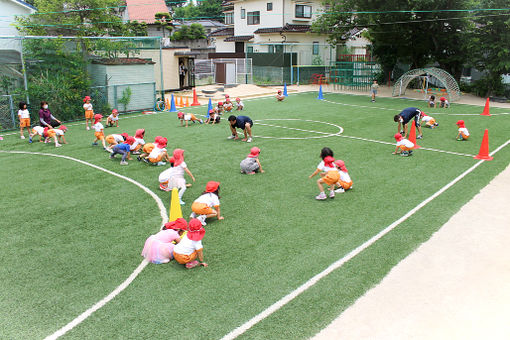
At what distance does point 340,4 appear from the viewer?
34.2 meters

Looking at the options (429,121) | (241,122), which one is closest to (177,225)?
(241,122)

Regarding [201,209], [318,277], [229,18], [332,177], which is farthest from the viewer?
[229,18]

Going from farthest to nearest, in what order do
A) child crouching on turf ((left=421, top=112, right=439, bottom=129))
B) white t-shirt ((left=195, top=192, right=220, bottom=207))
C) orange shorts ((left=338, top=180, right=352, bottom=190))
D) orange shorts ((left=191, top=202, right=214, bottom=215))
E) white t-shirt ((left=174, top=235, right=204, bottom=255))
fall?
child crouching on turf ((left=421, top=112, right=439, bottom=129)), orange shorts ((left=338, top=180, right=352, bottom=190)), white t-shirt ((left=195, top=192, right=220, bottom=207)), orange shorts ((left=191, top=202, right=214, bottom=215)), white t-shirt ((left=174, top=235, right=204, bottom=255))

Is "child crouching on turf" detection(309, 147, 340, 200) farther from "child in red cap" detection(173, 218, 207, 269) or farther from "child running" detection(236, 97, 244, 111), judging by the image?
"child running" detection(236, 97, 244, 111)

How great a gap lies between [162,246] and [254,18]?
1738 inches

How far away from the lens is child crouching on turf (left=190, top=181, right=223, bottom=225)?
350 inches

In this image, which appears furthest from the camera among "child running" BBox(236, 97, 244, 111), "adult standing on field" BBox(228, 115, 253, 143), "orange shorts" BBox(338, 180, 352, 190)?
"child running" BBox(236, 97, 244, 111)

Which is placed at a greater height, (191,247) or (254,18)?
(254,18)

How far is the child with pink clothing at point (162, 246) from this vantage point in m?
7.52

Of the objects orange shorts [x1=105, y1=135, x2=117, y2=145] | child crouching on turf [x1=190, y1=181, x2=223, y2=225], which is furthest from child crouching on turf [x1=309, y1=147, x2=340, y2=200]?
orange shorts [x1=105, y1=135, x2=117, y2=145]

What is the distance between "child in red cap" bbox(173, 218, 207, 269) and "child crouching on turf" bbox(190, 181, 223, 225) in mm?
1510

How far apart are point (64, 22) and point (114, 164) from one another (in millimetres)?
21045

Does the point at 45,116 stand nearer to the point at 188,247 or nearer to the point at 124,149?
the point at 124,149

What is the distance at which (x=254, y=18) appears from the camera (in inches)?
1871
